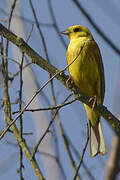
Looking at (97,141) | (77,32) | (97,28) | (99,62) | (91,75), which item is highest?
(77,32)

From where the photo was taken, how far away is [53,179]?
124 inches

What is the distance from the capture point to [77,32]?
17.3 feet

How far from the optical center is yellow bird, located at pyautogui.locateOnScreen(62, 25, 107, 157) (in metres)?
4.45

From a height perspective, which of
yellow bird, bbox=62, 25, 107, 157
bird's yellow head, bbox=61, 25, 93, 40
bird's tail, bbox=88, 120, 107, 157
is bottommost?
bird's tail, bbox=88, 120, 107, 157

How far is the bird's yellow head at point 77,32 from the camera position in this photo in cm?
523

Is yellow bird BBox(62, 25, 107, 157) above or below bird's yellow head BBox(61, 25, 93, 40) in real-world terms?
below

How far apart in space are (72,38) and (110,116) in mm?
2209

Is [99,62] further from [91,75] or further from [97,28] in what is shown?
[97,28]

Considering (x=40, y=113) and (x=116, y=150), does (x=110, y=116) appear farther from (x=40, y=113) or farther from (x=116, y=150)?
(x=40, y=113)

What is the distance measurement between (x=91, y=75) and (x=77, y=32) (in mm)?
1048

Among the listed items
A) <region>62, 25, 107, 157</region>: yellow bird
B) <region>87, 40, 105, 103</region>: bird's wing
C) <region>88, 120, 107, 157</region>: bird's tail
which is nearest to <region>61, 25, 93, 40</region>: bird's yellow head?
<region>62, 25, 107, 157</region>: yellow bird

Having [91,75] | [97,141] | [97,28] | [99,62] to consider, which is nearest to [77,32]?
[99,62]

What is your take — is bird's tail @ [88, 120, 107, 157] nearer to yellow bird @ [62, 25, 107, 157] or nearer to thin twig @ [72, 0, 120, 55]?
yellow bird @ [62, 25, 107, 157]

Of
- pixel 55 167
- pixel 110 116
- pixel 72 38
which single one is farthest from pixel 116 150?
pixel 72 38
